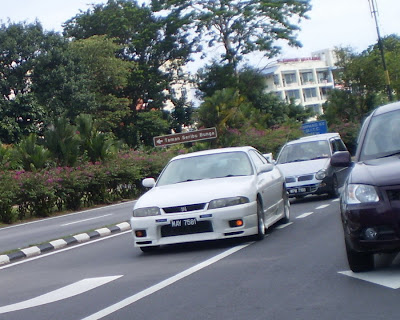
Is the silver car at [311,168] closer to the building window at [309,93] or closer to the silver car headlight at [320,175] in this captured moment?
the silver car headlight at [320,175]

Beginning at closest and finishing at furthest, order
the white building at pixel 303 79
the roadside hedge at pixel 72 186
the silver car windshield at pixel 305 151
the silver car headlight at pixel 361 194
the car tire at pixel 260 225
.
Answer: the silver car headlight at pixel 361 194, the car tire at pixel 260 225, the silver car windshield at pixel 305 151, the roadside hedge at pixel 72 186, the white building at pixel 303 79

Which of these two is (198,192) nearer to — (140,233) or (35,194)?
(140,233)

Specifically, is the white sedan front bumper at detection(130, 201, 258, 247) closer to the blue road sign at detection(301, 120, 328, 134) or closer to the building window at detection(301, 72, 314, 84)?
the blue road sign at detection(301, 120, 328, 134)

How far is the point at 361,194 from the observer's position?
7230mm

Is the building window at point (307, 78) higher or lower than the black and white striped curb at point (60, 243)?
higher

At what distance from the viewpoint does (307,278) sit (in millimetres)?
7738

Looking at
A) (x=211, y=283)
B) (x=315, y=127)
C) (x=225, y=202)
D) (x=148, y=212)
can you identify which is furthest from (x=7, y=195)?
(x=315, y=127)

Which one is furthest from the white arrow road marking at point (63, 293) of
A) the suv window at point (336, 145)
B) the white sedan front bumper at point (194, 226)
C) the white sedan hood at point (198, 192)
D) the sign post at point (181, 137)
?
the sign post at point (181, 137)

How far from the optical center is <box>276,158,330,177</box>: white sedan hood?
19.2 meters

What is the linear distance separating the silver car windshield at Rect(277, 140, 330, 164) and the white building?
83289 millimetres

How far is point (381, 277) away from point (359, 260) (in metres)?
0.31

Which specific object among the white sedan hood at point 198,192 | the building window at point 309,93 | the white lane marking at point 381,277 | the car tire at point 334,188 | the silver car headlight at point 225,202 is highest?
the building window at point 309,93

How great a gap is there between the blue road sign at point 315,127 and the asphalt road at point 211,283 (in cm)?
3772

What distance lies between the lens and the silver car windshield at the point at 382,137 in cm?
816
